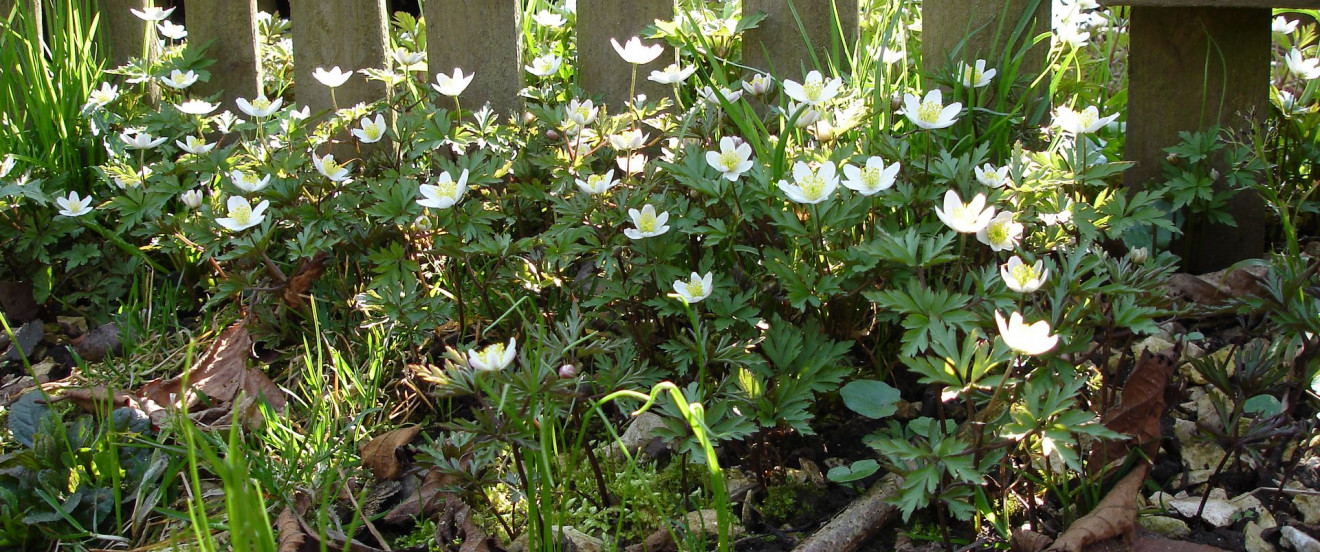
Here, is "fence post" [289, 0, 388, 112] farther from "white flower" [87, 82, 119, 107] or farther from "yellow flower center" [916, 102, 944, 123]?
"yellow flower center" [916, 102, 944, 123]

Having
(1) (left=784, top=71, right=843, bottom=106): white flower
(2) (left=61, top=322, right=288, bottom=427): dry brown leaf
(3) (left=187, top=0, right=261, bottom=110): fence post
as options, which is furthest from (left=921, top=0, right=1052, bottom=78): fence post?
(3) (left=187, top=0, right=261, bottom=110): fence post

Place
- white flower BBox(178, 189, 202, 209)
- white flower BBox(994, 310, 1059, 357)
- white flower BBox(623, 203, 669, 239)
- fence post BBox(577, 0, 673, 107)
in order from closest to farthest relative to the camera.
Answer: white flower BBox(994, 310, 1059, 357), white flower BBox(623, 203, 669, 239), white flower BBox(178, 189, 202, 209), fence post BBox(577, 0, 673, 107)

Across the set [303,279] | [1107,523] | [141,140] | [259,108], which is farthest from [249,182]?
[1107,523]

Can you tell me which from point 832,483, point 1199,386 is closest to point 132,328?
point 832,483

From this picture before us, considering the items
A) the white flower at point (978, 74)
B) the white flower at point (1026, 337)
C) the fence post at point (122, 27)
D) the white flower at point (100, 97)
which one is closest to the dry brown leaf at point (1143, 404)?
the white flower at point (1026, 337)

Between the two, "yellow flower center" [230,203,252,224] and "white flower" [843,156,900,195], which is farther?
"yellow flower center" [230,203,252,224]

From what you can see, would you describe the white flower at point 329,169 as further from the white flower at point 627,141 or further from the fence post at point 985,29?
the fence post at point 985,29
